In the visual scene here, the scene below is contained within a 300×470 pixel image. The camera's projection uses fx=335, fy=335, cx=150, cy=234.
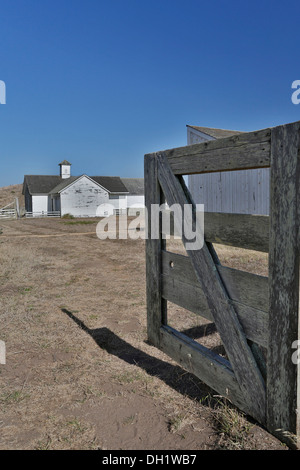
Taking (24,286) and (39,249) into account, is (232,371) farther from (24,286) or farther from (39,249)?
(39,249)

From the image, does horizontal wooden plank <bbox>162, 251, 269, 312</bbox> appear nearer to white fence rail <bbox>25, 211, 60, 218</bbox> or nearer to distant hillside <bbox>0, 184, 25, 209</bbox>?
white fence rail <bbox>25, 211, 60, 218</bbox>

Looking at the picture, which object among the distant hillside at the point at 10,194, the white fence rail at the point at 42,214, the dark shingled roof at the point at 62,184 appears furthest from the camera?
the distant hillside at the point at 10,194

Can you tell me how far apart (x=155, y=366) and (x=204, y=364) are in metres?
0.87

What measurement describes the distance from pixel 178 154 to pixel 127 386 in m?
2.36

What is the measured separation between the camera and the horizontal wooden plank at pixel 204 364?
9.12 ft

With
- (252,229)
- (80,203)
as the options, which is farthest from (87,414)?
(80,203)

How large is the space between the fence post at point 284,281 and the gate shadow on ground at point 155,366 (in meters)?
0.75

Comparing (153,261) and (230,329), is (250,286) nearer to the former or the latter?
(230,329)

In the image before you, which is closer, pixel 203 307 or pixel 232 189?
pixel 203 307

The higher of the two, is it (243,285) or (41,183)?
(41,183)

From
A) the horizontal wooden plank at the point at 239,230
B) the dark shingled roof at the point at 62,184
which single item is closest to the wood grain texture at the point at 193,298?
the horizontal wooden plank at the point at 239,230

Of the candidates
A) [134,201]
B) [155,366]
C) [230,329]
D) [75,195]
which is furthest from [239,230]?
[134,201]

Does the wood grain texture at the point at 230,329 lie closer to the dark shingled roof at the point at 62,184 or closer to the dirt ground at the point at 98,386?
the dirt ground at the point at 98,386

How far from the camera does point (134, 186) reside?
53719mm
